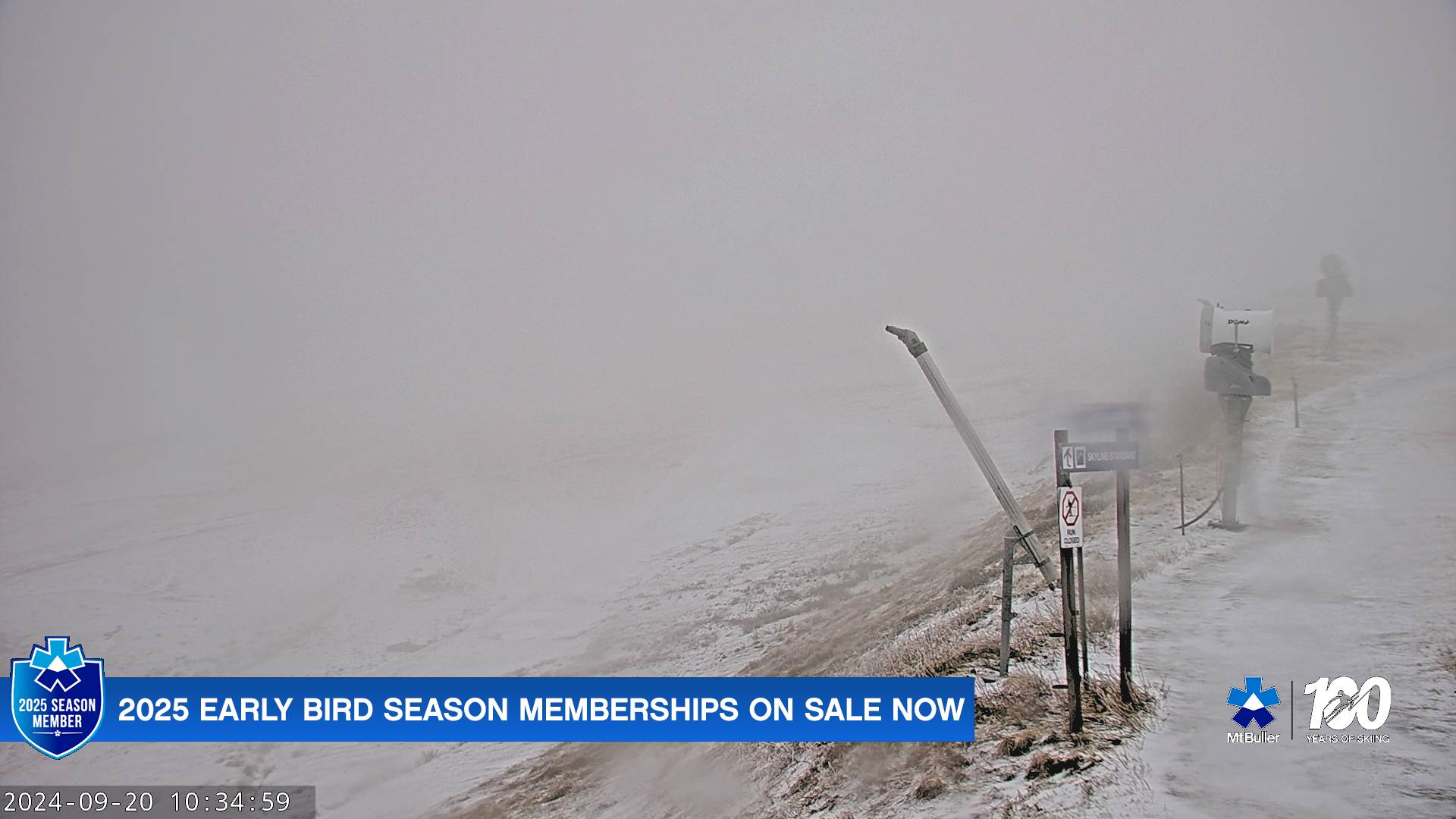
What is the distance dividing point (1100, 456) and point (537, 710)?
1429cm

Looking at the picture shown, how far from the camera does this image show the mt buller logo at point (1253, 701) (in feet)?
27.8

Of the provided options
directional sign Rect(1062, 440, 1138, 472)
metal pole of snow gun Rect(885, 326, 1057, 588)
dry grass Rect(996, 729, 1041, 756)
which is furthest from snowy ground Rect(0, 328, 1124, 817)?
directional sign Rect(1062, 440, 1138, 472)

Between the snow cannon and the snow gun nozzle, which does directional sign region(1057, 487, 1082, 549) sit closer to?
the snow gun nozzle

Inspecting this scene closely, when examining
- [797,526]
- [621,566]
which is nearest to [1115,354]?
[797,526]

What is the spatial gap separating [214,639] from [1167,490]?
2813 centimetres

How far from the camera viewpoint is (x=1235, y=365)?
1545cm

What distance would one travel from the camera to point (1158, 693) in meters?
9.12

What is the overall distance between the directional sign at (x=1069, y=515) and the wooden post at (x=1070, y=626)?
7 cm

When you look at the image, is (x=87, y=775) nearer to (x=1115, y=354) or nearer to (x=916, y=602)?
(x=916, y=602)

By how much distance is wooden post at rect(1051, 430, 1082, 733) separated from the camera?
8102 millimetres

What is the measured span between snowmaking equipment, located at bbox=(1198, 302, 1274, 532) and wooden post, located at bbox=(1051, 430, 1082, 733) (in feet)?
27.3

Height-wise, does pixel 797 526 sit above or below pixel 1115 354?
below

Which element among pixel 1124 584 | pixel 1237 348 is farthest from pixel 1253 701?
pixel 1237 348
